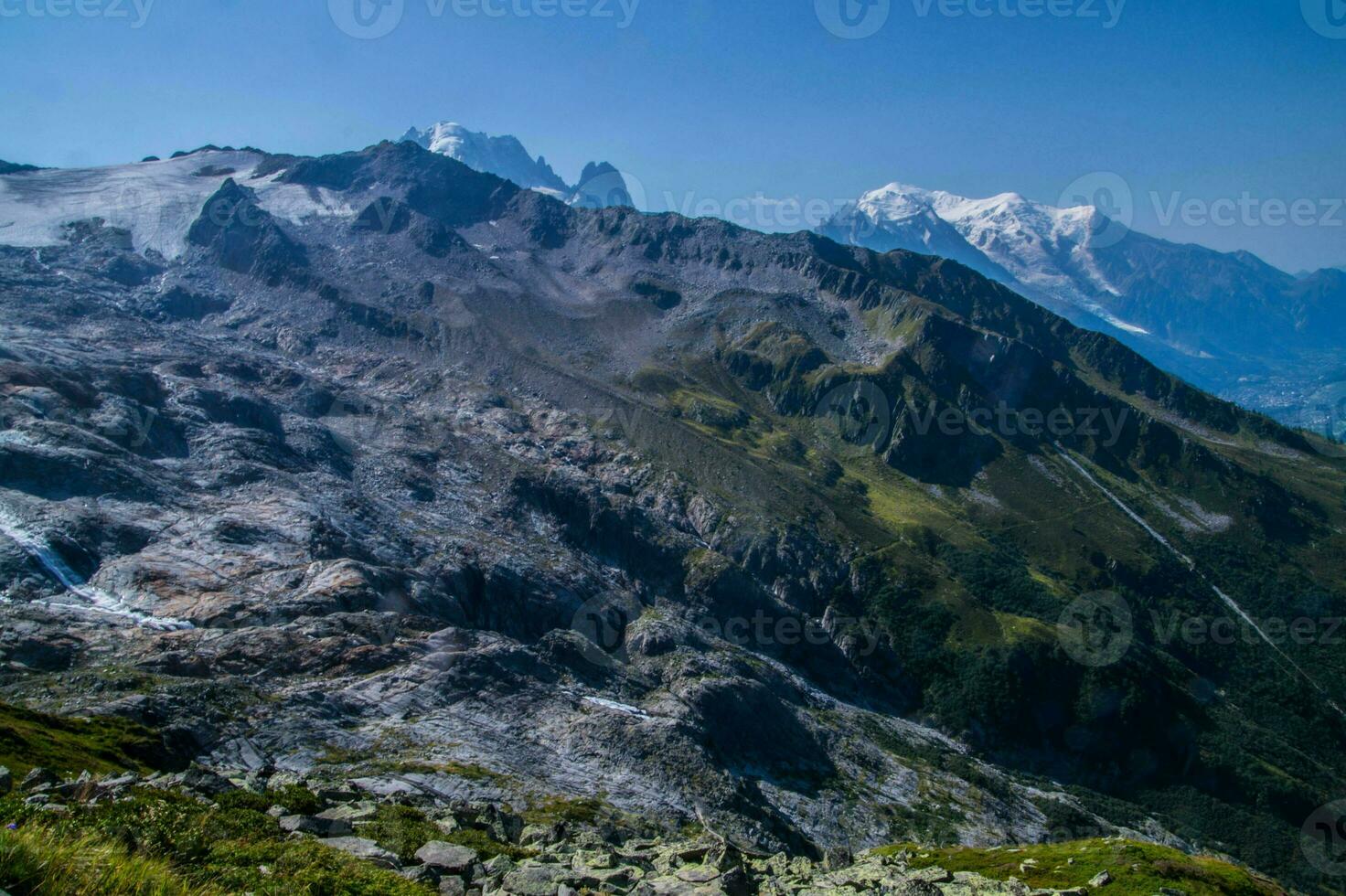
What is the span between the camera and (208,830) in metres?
30.4

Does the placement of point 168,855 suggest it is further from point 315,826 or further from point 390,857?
point 315,826

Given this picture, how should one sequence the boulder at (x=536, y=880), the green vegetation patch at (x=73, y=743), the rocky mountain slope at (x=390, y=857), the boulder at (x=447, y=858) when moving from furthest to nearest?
Answer: the green vegetation patch at (x=73, y=743)
the boulder at (x=447, y=858)
the boulder at (x=536, y=880)
the rocky mountain slope at (x=390, y=857)

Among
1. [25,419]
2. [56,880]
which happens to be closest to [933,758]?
[56,880]

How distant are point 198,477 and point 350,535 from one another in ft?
133

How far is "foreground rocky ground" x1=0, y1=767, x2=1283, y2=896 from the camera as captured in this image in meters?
22.0

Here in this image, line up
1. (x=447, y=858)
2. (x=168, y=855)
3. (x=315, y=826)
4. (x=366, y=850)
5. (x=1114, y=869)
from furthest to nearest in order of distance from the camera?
(x=1114, y=869) < (x=315, y=826) < (x=447, y=858) < (x=366, y=850) < (x=168, y=855)

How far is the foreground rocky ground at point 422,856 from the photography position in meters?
22.0

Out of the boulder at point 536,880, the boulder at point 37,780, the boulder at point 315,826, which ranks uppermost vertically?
the boulder at point 37,780

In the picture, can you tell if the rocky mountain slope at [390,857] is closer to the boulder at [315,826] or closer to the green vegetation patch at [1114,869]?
the boulder at [315,826]

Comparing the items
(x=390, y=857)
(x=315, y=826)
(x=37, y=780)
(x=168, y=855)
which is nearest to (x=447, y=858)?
(x=390, y=857)

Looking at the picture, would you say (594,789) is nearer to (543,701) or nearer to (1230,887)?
(543,701)

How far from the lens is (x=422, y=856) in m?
37.0

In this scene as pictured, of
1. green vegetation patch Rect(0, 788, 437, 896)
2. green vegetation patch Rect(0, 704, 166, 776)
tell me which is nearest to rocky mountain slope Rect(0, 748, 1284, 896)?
green vegetation patch Rect(0, 788, 437, 896)

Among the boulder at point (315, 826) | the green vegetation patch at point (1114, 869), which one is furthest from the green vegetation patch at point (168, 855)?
the green vegetation patch at point (1114, 869)
